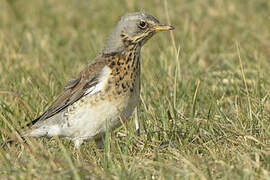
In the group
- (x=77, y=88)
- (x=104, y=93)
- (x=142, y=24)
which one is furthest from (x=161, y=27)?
(x=77, y=88)

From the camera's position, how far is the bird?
5254 millimetres

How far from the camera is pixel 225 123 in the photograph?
5215 mm

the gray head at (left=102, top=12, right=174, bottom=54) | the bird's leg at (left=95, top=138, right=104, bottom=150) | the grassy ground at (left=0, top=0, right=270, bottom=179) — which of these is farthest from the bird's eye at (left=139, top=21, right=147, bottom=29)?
the bird's leg at (left=95, top=138, right=104, bottom=150)

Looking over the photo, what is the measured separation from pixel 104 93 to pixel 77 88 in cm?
44

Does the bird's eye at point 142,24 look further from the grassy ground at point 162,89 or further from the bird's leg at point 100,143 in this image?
the bird's leg at point 100,143

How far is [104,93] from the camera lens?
5277mm

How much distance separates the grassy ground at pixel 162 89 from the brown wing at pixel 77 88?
8.5 inches

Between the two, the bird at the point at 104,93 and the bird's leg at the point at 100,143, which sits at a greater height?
the bird at the point at 104,93

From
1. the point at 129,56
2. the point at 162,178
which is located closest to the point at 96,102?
the point at 129,56

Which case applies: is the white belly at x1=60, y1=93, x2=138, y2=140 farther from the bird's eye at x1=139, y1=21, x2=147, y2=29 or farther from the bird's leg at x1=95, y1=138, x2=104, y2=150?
the bird's eye at x1=139, y1=21, x2=147, y2=29

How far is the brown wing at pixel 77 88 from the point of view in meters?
5.47

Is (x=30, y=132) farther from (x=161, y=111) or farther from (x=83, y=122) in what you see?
(x=161, y=111)

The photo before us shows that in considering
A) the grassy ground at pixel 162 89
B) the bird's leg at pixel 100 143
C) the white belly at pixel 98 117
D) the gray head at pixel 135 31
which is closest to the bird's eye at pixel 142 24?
the gray head at pixel 135 31

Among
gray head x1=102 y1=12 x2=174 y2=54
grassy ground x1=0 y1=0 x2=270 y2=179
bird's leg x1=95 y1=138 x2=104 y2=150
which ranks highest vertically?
gray head x1=102 y1=12 x2=174 y2=54
